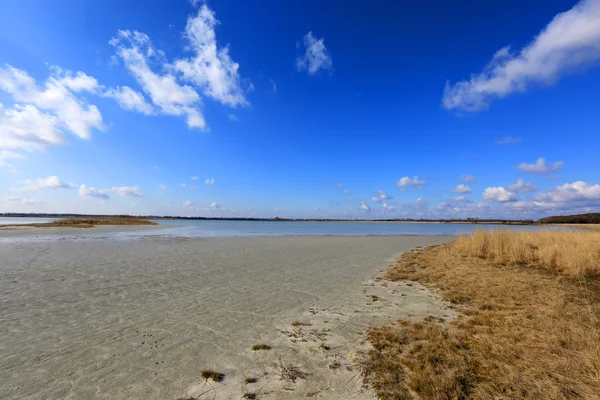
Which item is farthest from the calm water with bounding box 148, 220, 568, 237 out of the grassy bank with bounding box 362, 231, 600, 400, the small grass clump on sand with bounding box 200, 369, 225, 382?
the small grass clump on sand with bounding box 200, 369, 225, 382

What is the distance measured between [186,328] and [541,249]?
50.6ft

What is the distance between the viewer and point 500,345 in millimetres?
4746

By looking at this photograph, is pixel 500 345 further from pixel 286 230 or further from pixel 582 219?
pixel 582 219

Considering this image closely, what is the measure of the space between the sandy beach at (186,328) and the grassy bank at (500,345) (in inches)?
21.4

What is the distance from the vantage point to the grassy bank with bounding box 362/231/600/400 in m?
3.63

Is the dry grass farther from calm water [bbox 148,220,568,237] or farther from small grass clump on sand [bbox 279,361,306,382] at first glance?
small grass clump on sand [bbox 279,361,306,382]

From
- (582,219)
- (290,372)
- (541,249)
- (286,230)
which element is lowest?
(290,372)

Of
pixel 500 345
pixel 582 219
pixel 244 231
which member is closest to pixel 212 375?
pixel 500 345

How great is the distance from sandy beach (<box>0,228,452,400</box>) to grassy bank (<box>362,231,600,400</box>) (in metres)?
0.54

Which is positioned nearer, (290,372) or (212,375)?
(212,375)

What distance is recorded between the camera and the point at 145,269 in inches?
486

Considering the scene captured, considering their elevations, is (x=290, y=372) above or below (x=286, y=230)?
below

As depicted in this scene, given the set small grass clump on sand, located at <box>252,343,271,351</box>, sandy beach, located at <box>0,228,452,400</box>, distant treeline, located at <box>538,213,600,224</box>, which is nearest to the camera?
sandy beach, located at <box>0,228,452,400</box>

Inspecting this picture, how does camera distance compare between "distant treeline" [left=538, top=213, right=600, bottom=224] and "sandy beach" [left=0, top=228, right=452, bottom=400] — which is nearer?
"sandy beach" [left=0, top=228, right=452, bottom=400]
